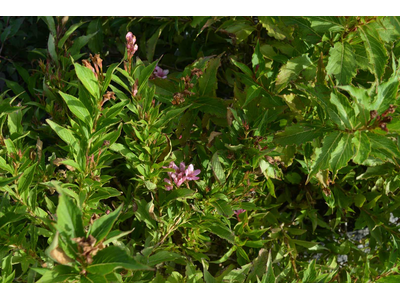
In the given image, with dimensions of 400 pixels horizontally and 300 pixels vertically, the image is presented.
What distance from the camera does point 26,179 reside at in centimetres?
117

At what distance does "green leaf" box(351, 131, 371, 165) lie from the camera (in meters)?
1.07

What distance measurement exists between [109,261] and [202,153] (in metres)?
0.74

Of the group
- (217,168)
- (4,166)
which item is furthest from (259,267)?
(4,166)

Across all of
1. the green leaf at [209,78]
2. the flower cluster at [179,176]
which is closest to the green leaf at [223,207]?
the flower cluster at [179,176]

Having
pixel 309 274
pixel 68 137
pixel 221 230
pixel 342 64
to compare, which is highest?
pixel 342 64

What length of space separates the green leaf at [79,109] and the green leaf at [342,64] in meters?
0.74

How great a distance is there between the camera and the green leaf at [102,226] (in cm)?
81

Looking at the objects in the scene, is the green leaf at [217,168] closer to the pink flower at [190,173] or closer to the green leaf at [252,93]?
the pink flower at [190,173]

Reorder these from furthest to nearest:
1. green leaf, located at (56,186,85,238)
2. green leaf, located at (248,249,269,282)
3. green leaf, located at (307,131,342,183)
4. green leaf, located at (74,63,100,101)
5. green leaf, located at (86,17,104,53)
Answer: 1. green leaf, located at (86,17,104,53)
2. green leaf, located at (248,249,269,282)
3. green leaf, located at (307,131,342,183)
4. green leaf, located at (74,63,100,101)
5. green leaf, located at (56,186,85,238)

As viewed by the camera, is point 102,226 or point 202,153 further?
point 202,153

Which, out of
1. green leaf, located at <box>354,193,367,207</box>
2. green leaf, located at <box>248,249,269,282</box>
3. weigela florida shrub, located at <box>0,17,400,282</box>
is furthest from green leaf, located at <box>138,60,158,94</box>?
green leaf, located at <box>354,193,367,207</box>

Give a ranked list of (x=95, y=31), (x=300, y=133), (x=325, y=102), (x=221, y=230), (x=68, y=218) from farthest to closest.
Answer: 1. (x=95, y=31)
2. (x=221, y=230)
3. (x=300, y=133)
4. (x=325, y=102)
5. (x=68, y=218)

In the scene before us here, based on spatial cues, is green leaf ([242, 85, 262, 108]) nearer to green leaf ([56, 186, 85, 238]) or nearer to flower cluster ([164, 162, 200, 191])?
flower cluster ([164, 162, 200, 191])

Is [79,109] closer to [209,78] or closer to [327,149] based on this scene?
[209,78]
